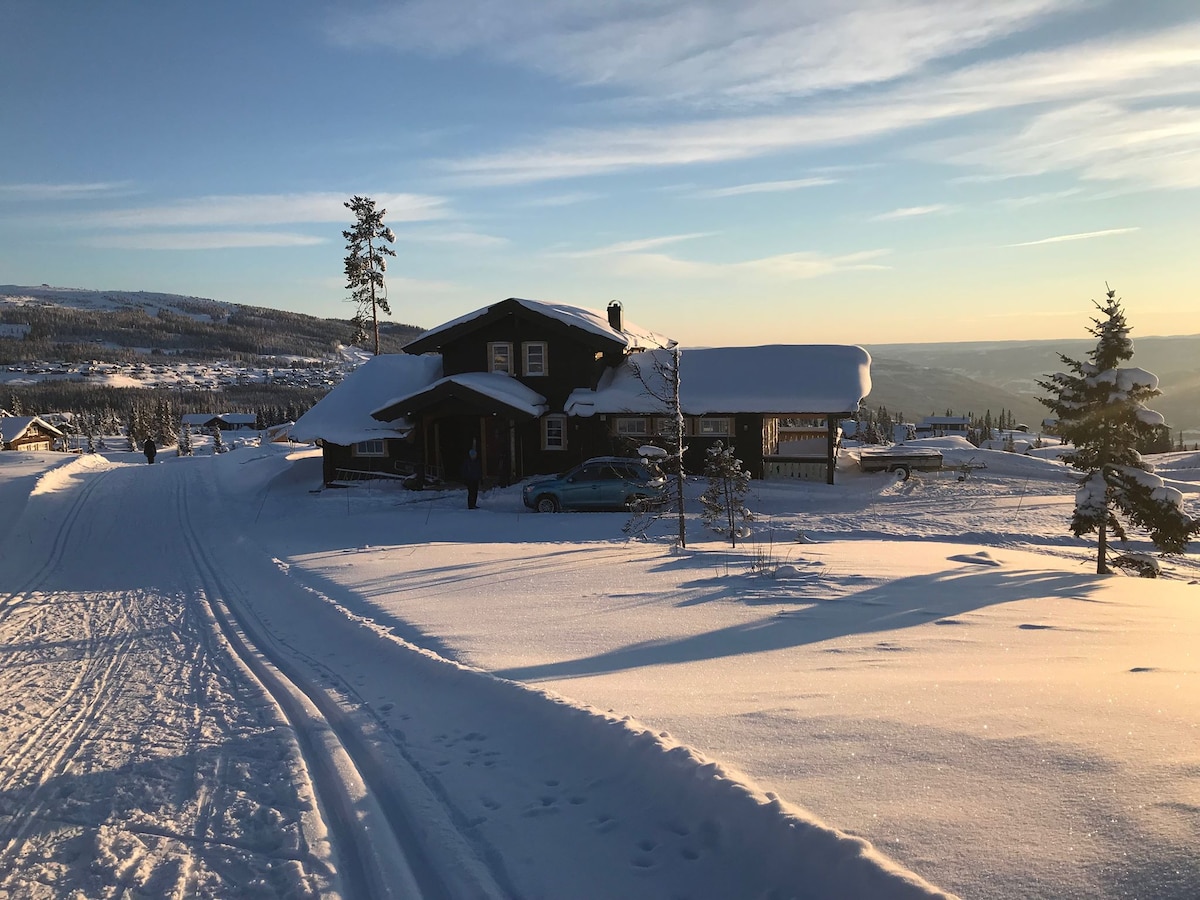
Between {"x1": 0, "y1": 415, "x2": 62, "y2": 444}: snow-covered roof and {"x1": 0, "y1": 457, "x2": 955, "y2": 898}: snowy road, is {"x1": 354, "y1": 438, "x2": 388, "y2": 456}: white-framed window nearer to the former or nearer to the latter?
{"x1": 0, "y1": 457, "x2": 955, "y2": 898}: snowy road

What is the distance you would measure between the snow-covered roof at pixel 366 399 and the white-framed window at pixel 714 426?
10913mm

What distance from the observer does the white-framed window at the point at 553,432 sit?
2820 centimetres

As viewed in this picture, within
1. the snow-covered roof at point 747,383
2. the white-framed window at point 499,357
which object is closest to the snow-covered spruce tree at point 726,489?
the snow-covered roof at point 747,383

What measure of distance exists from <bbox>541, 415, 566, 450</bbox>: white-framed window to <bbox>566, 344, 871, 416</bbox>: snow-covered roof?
94cm

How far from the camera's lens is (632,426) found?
91.9ft

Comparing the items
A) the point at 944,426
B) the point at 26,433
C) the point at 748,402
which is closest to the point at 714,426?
the point at 748,402

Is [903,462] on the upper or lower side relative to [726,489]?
upper

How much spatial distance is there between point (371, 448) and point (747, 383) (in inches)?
574

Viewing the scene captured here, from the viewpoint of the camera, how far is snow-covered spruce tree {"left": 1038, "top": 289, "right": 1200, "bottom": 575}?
1669cm

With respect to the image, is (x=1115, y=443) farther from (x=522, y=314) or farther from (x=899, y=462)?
(x=522, y=314)

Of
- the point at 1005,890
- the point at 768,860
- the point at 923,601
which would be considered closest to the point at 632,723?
the point at 768,860

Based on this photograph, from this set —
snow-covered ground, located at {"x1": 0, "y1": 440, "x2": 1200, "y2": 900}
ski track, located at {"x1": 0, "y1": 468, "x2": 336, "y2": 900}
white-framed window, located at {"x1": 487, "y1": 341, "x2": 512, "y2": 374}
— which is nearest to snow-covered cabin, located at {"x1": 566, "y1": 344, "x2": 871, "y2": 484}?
white-framed window, located at {"x1": 487, "y1": 341, "x2": 512, "y2": 374}

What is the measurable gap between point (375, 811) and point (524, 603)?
17.4 ft

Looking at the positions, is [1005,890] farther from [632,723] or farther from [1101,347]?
[1101,347]
